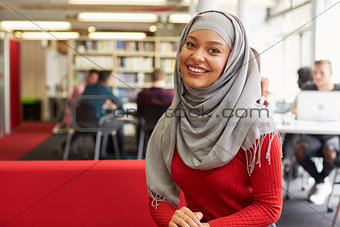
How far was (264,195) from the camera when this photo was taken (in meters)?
0.91

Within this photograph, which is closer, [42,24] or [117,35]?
[42,24]

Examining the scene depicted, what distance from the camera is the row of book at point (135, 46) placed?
6.36m

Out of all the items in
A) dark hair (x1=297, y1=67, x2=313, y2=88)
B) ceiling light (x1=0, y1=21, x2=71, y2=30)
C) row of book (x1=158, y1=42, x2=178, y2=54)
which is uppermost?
row of book (x1=158, y1=42, x2=178, y2=54)

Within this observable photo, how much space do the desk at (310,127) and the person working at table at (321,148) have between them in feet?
0.82

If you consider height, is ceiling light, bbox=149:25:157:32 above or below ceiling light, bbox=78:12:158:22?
below

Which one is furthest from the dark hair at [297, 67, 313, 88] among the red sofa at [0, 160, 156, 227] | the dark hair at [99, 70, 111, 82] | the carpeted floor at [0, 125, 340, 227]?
the red sofa at [0, 160, 156, 227]

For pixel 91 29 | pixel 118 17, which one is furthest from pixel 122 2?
pixel 91 29

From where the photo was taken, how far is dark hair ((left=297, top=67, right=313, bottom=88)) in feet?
11.8

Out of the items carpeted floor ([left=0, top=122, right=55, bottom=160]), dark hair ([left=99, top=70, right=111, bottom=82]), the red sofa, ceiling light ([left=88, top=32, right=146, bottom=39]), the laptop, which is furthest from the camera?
ceiling light ([left=88, top=32, right=146, bottom=39])

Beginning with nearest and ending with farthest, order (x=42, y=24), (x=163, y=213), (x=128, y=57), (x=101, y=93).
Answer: (x=163, y=213) → (x=42, y=24) → (x=101, y=93) → (x=128, y=57)

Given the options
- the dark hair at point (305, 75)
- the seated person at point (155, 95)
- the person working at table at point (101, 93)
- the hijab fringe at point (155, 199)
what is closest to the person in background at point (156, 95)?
the seated person at point (155, 95)

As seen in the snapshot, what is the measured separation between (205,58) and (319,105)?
2.37 metres

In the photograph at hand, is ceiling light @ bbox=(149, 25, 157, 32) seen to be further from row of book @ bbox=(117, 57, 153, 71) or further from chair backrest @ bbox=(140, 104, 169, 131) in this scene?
chair backrest @ bbox=(140, 104, 169, 131)

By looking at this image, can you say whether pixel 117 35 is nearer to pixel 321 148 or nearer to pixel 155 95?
pixel 155 95
